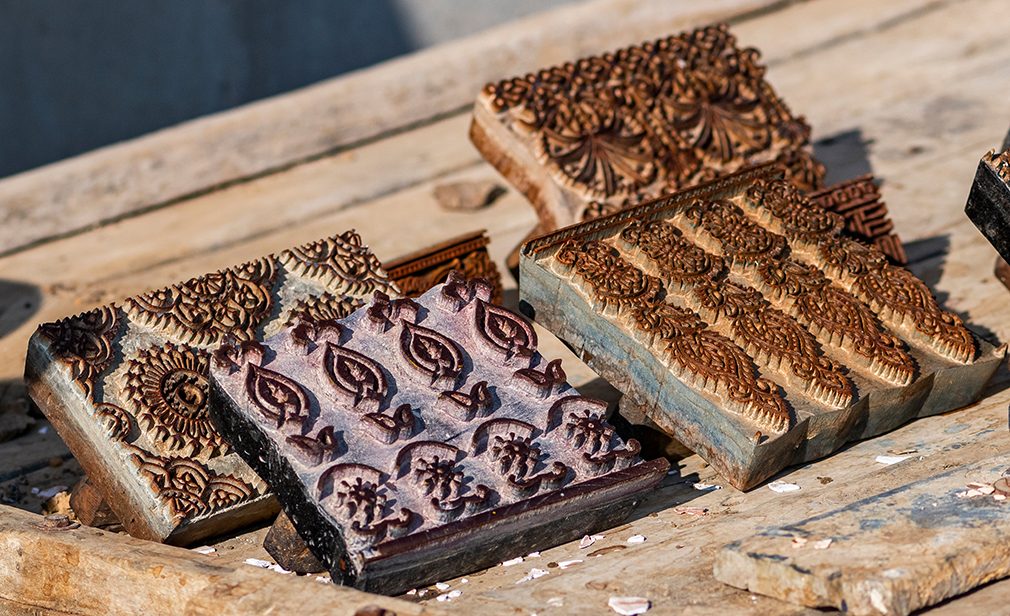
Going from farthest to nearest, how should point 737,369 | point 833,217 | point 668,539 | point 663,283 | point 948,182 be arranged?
point 948,182 → point 833,217 → point 663,283 → point 737,369 → point 668,539

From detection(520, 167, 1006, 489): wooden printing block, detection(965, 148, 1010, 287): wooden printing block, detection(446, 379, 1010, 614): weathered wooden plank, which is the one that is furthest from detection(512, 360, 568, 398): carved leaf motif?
detection(965, 148, 1010, 287): wooden printing block

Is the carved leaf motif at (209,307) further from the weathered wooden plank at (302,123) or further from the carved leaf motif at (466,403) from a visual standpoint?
the weathered wooden plank at (302,123)

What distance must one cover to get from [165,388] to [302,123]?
10.2 ft

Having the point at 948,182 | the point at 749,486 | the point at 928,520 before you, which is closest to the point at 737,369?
the point at 749,486

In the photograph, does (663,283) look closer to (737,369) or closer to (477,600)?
(737,369)

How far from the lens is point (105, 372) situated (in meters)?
4.38

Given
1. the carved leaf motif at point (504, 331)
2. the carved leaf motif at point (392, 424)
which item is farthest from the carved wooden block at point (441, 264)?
the carved leaf motif at point (392, 424)

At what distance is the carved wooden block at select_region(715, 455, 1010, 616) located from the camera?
3.43 metres

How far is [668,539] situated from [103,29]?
6163 mm

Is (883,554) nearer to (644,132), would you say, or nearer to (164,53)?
(644,132)

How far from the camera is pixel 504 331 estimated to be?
14.2 ft

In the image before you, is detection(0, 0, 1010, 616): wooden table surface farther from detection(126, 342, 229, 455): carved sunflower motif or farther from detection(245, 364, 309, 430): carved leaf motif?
detection(245, 364, 309, 430): carved leaf motif

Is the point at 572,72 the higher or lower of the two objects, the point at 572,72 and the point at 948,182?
the higher

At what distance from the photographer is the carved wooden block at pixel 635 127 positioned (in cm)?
566
